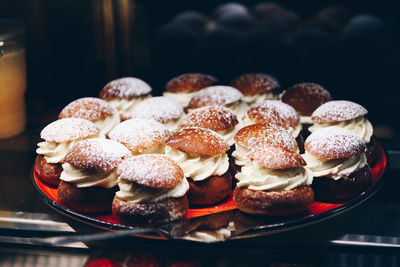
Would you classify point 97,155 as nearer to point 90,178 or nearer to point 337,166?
point 90,178

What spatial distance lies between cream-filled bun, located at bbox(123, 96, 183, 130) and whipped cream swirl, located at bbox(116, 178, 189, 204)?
Answer: 30.6 inches

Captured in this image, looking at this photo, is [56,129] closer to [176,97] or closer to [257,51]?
[176,97]

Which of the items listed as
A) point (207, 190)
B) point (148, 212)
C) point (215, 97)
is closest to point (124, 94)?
point (215, 97)

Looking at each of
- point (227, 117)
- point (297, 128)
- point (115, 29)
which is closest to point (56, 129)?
point (227, 117)

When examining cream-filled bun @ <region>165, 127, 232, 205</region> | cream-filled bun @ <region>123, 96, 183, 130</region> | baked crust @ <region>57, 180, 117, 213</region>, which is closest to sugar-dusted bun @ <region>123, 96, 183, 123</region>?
cream-filled bun @ <region>123, 96, 183, 130</region>

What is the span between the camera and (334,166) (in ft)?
6.73

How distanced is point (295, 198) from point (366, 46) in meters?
1.52

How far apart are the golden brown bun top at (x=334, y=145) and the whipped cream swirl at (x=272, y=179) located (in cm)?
17

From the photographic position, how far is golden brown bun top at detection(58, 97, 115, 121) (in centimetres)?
251

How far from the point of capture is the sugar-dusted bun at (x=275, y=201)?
184cm

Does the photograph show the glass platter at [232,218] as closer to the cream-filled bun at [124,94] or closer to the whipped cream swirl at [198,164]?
the whipped cream swirl at [198,164]

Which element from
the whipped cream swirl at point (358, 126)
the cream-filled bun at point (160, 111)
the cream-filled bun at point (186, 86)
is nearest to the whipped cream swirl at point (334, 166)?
the whipped cream swirl at point (358, 126)

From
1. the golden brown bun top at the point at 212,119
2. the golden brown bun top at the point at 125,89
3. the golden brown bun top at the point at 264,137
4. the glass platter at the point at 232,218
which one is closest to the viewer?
the glass platter at the point at 232,218

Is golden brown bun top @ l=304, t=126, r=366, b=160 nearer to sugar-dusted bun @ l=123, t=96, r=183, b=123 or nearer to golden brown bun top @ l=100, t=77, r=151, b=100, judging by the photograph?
sugar-dusted bun @ l=123, t=96, r=183, b=123
